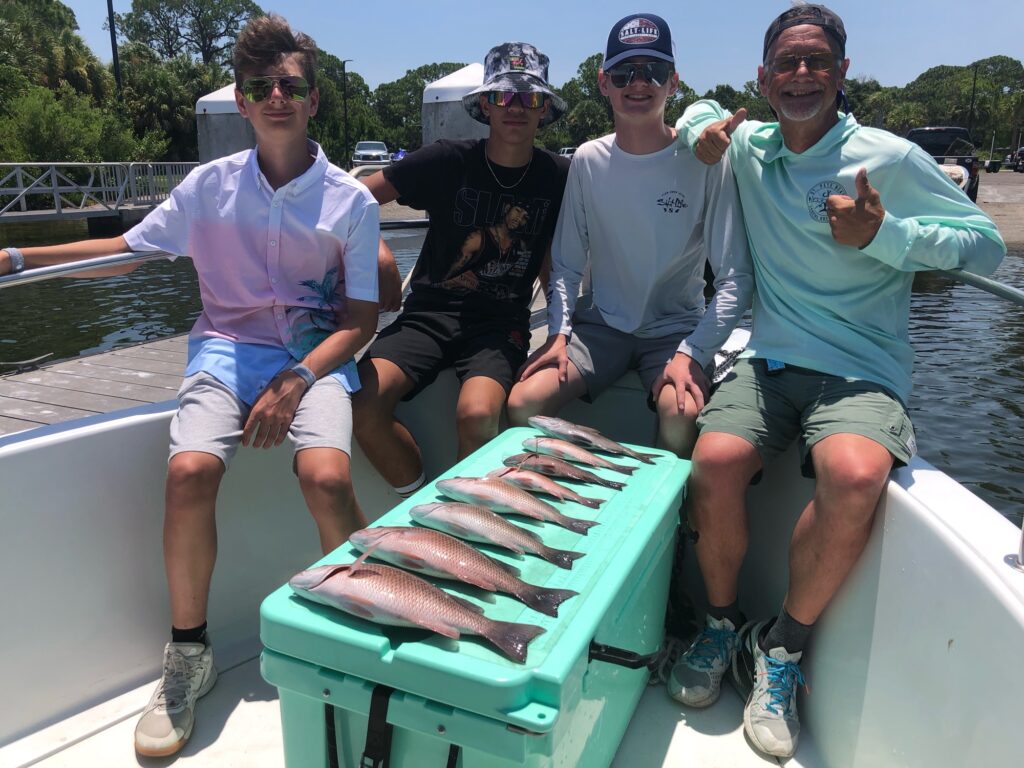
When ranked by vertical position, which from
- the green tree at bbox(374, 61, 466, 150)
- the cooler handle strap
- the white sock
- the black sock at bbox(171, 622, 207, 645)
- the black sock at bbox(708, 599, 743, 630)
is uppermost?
the green tree at bbox(374, 61, 466, 150)

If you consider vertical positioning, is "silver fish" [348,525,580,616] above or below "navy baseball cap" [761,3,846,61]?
below

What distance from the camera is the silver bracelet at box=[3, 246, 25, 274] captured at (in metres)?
2.33

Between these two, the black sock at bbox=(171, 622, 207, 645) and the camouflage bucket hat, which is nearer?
the black sock at bbox=(171, 622, 207, 645)

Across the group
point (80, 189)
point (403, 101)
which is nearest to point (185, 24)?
point (403, 101)

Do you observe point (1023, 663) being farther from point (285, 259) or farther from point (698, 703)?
point (285, 259)

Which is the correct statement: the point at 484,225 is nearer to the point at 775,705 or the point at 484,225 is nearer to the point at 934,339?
the point at 775,705

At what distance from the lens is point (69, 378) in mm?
6121

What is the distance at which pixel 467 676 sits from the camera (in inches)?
55.4

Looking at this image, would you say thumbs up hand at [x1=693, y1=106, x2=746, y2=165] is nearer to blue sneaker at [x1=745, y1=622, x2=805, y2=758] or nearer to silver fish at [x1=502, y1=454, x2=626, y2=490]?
silver fish at [x1=502, y1=454, x2=626, y2=490]

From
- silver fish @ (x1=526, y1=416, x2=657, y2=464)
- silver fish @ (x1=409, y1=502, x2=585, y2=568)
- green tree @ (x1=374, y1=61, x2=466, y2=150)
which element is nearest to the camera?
silver fish @ (x1=409, y1=502, x2=585, y2=568)

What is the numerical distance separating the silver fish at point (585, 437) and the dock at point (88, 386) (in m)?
3.66

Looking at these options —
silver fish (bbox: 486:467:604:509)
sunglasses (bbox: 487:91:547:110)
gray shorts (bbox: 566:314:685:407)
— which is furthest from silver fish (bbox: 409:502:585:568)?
sunglasses (bbox: 487:91:547:110)

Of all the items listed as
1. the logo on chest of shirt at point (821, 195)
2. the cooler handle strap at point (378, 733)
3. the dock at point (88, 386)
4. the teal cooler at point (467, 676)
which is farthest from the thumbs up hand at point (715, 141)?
the dock at point (88, 386)

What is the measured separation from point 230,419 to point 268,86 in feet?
3.98
